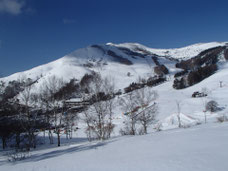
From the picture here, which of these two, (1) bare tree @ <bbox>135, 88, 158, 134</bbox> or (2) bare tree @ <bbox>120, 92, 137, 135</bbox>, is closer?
(2) bare tree @ <bbox>120, 92, 137, 135</bbox>

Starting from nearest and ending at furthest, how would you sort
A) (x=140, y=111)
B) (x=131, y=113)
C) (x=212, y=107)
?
(x=131, y=113) < (x=140, y=111) < (x=212, y=107)

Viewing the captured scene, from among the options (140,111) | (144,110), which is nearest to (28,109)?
(144,110)

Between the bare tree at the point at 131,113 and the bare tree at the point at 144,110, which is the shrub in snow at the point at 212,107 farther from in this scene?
the bare tree at the point at 131,113

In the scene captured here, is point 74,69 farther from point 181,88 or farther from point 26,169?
point 26,169

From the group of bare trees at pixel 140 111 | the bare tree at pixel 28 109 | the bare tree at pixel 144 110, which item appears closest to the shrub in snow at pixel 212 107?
the group of bare trees at pixel 140 111

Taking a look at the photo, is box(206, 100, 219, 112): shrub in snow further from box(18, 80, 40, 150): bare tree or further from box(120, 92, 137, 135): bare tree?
box(18, 80, 40, 150): bare tree

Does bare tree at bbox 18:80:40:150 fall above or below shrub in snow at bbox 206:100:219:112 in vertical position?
above

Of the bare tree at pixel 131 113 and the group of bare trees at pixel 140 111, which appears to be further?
the group of bare trees at pixel 140 111

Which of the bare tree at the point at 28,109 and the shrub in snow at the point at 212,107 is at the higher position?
the bare tree at the point at 28,109

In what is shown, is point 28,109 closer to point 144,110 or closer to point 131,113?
point 131,113

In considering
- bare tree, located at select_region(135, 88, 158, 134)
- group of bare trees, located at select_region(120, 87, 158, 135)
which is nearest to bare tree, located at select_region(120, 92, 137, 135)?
group of bare trees, located at select_region(120, 87, 158, 135)

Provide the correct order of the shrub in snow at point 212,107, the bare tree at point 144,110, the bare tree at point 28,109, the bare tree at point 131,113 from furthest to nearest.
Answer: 1. the shrub in snow at point 212,107
2. the bare tree at point 144,110
3. the bare tree at point 131,113
4. the bare tree at point 28,109

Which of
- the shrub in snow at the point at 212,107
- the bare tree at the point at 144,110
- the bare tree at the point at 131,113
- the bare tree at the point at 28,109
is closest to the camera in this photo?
the bare tree at the point at 28,109

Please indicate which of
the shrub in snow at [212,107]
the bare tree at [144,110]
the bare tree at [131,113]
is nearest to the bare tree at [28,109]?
the bare tree at [131,113]
